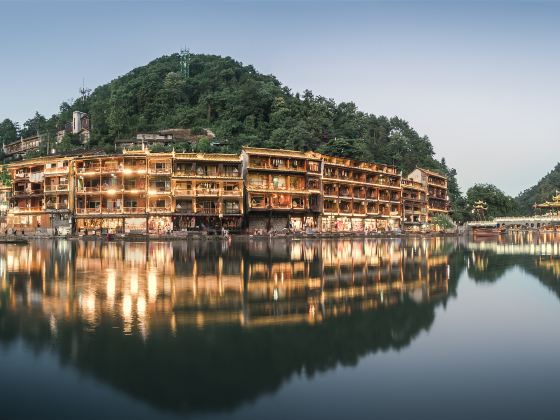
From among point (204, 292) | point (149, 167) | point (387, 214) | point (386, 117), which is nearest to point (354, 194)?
point (387, 214)

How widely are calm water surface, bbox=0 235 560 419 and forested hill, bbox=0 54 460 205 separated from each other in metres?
80.0

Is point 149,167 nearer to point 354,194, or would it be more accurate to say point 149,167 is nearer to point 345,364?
point 354,194

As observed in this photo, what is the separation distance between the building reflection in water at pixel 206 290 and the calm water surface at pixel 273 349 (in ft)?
0.37

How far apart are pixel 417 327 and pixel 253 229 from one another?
68.8m

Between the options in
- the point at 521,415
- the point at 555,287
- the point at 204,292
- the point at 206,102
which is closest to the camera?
the point at 521,415

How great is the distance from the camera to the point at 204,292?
19562 mm

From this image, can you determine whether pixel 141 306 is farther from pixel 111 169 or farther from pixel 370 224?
pixel 370 224

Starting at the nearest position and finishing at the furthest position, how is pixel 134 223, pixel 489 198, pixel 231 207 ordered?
pixel 134 223 → pixel 231 207 → pixel 489 198

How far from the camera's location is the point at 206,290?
66.0 feet

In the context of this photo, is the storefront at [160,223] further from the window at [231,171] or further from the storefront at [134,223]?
the window at [231,171]

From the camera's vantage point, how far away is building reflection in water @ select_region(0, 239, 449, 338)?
15.2 metres

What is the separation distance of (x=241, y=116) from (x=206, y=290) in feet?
316

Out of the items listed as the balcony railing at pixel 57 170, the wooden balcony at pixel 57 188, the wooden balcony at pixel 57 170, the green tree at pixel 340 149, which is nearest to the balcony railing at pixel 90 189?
the wooden balcony at pixel 57 188

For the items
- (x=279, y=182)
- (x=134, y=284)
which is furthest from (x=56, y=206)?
(x=134, y=284)
